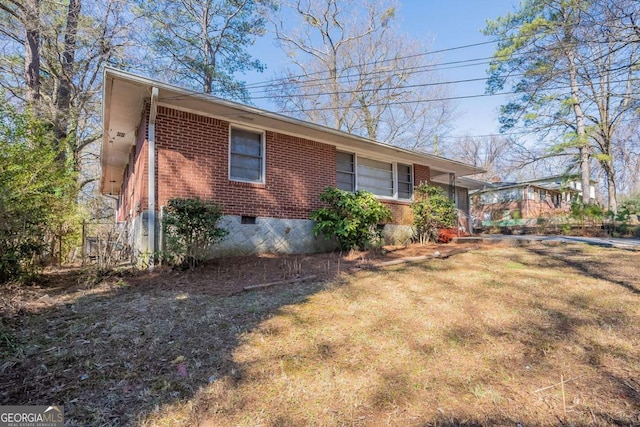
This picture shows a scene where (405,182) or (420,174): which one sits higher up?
(420,174)

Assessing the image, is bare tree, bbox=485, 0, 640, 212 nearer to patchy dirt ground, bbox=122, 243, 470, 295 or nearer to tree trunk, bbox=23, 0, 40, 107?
patchy dirt ground, bbox=122, 243, 470, 295

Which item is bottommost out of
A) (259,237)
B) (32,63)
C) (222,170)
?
(259,237)

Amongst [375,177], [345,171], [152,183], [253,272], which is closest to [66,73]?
[152,183]

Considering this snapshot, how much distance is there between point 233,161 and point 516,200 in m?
24.1

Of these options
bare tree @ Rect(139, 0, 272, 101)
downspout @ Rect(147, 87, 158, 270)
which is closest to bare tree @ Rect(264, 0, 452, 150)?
bare tree @ Rect(139, 0, 272, 101)

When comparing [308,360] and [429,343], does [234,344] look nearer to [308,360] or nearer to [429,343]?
[308,360]

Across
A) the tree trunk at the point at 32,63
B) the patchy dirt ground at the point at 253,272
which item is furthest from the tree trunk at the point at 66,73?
the patchy dirt ground at the point at 253,272

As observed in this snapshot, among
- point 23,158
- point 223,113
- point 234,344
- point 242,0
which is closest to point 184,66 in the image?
point 242,0

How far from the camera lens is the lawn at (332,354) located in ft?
6.98

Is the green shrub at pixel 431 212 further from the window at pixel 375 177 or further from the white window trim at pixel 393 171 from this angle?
the window at pixel 375 177

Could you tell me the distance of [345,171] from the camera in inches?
368

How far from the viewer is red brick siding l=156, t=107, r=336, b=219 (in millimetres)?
6375

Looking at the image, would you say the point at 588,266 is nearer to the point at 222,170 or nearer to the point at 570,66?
the point at 222,170

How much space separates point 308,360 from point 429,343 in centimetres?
116
